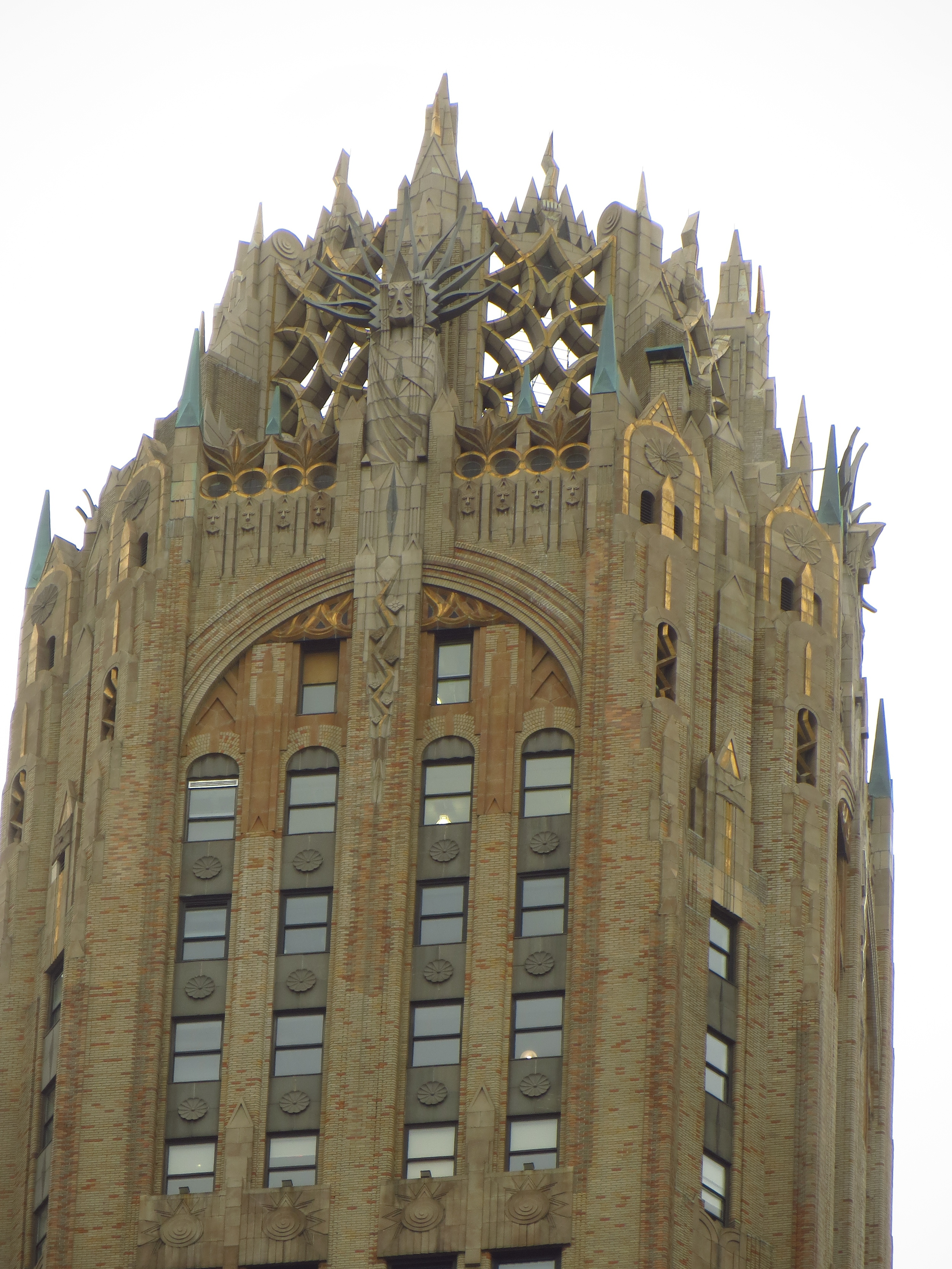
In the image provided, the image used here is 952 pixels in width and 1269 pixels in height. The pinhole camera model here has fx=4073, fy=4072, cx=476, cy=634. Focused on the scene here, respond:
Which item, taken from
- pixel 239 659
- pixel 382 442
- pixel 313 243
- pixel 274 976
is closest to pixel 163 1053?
pixel 274 976

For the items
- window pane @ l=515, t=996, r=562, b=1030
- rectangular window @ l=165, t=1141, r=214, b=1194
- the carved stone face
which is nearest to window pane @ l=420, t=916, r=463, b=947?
window pane @ l=515, t=996, r=562, b=1030

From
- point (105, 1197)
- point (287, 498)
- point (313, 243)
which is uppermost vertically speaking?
point (313, 243)

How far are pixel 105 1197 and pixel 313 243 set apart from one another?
89.5ft

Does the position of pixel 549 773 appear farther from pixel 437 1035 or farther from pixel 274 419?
pixel 274 419

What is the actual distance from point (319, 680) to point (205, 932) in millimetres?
6999

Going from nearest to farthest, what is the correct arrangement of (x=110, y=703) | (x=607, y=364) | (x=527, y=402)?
(x=110, y=703) → (x=607, y=364) → (x=527, y=402)

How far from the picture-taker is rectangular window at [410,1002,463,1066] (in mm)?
91688

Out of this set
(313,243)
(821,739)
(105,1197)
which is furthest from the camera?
(313,243)

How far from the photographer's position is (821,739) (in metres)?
96.9

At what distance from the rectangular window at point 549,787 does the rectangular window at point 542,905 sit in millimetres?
1792

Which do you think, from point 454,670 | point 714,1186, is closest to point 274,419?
point 454,670

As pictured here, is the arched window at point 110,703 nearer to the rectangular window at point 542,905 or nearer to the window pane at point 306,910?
the window pane at point 306,910

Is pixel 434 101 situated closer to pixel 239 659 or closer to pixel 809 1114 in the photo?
pixel 239 659

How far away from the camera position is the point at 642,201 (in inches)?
4166
